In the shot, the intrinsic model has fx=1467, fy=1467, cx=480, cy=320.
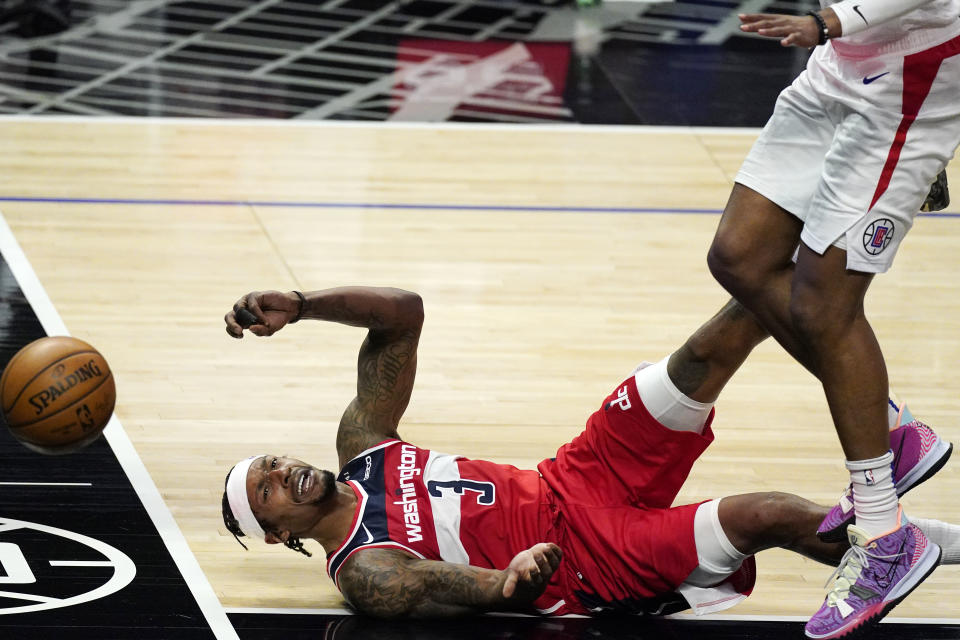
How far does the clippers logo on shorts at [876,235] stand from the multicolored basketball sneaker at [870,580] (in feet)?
2.28

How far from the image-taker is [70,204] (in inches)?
297

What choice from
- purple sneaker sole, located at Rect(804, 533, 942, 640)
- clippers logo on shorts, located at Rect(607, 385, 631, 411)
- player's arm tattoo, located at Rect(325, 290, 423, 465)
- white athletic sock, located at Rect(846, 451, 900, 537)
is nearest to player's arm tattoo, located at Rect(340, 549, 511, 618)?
player's arm tattoo, located at Rect(325, 290, 423, 465)

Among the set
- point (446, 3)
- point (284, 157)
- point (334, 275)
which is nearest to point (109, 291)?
point (334, 275)

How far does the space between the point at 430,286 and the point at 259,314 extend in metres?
2.71

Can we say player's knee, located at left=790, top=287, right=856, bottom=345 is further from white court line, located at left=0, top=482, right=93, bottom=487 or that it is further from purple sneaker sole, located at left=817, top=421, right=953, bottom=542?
white court line, located at left=0, top=482, right=93, bottom=487

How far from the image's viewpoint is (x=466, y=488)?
4.28 m

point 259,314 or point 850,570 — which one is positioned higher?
point 259,314

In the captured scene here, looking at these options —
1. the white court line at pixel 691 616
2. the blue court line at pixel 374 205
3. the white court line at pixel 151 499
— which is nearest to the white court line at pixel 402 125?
the blue court line at pixel 374 205

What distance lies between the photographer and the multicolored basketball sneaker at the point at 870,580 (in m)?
3.74

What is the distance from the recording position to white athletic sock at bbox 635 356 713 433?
425 cm

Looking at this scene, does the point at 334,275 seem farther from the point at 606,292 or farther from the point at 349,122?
the point at 349,122

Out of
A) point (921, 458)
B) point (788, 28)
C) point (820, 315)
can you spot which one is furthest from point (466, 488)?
point (788, 28)

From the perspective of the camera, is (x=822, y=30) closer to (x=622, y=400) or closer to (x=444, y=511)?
(x=622, y=400)

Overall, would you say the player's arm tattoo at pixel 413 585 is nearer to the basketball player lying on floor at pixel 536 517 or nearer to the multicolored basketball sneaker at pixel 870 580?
the basketball player lying on floor at pixel 536 517
